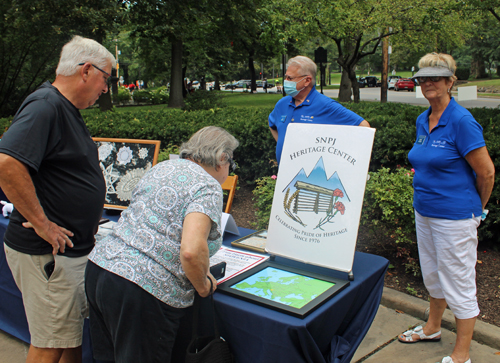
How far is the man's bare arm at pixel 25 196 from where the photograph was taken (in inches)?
68.2

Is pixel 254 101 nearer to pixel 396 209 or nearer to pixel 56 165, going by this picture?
pixel 396 209

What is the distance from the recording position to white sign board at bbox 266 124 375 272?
2.08m

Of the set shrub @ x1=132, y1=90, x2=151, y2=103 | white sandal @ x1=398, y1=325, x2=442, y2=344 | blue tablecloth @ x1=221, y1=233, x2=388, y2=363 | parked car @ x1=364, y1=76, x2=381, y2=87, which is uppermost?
parked car @ x1=364, y1=76, x2=381, y2=87

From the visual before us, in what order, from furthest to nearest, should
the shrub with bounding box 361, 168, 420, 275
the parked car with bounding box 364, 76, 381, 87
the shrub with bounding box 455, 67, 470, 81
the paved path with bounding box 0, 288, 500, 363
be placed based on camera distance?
the parked car with bounding box 364, 76, 381, 87, the shrub with bounding box 455, 67, 470, 81, the shrub with bounding box 361, 168, 420, 275, the paved path with bounding box 0, 288, 500, 363

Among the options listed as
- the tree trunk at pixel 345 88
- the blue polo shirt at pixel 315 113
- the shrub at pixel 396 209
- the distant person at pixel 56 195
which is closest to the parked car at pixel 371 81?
the tree trunk at pixel 345 88

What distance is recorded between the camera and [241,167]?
6109mm

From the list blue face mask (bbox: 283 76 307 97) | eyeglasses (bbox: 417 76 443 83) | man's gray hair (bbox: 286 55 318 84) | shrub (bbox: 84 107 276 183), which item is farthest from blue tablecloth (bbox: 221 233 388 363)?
shrub (bbox: 84 107 276 183)

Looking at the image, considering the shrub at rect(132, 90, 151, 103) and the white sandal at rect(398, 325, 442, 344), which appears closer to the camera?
the white sandal at rect(398, 325, 442, 344)

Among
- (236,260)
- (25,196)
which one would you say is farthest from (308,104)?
(25,196)

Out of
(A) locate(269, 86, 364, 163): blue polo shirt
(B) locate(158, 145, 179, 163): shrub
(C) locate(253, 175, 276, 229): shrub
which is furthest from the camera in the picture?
(B) locate(158, 145, 179, 163): shrub

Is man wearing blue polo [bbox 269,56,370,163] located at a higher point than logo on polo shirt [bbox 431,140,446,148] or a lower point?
higher

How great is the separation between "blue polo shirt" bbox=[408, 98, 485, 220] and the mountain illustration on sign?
0.69 meters

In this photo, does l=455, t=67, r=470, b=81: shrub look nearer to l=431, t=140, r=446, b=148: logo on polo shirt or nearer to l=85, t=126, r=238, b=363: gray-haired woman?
l=431, t=140, r=446, b=148: logo on polo shirt

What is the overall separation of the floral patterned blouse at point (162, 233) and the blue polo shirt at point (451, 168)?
1415mm
